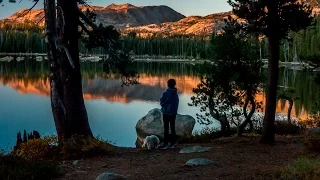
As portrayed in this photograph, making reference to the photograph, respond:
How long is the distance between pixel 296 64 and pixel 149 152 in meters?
105

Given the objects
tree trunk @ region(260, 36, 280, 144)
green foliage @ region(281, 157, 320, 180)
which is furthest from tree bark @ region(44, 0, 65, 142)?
green foliage @ region(281, 157, 320, 180)

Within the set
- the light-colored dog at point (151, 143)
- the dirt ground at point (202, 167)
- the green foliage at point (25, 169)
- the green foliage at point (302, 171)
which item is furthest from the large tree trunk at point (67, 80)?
the green foliage at point (302, 171)

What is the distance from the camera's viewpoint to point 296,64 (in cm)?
11250

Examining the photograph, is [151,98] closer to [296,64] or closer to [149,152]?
[149,152]

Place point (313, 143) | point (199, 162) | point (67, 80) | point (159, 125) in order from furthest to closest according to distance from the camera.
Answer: point (159, 125) → point (67, 80) → point (313, 143) → point (199, 162)

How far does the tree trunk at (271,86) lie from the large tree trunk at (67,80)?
18.5ft

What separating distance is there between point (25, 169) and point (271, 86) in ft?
23.5

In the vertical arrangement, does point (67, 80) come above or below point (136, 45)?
below

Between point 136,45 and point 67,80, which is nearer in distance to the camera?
point 67,80

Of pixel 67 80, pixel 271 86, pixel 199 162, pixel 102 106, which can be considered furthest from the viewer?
pixel 102 106

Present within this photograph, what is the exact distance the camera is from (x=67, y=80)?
46.4 ft

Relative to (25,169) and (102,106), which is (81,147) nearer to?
(25,169)

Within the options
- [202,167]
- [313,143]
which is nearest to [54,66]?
[202,167]

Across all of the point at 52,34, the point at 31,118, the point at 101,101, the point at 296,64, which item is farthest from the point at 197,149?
the point at 296,64
